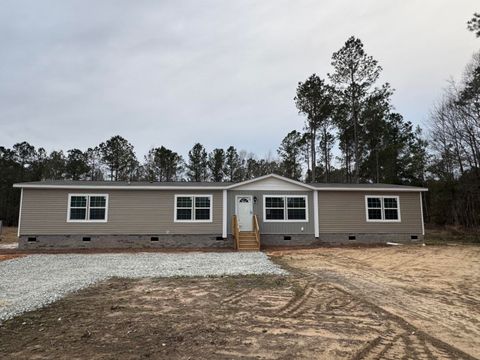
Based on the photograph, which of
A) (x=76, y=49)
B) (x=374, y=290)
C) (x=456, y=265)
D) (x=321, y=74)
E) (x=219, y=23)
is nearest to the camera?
(x=374, y=290)

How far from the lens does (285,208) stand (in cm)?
1609

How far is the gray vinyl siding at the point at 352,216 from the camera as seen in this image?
53.4ft

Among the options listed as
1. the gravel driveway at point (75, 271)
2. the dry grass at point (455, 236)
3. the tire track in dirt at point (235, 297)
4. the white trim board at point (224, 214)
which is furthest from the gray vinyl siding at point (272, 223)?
the tire track in dirt at point (235, 297)

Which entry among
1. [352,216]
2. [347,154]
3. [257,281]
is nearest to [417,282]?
[257,281]

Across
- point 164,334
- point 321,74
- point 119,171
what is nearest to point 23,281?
point 164,334

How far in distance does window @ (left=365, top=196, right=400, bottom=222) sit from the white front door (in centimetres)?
615

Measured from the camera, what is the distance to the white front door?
15.8 metres

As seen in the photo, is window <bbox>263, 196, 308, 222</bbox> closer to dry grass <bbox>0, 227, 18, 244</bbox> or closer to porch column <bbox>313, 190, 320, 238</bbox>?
porch column <bbox>313, 190, 320, 238</bbox>

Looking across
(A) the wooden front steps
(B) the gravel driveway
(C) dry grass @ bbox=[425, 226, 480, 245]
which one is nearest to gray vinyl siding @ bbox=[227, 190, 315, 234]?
(A) the wooden front steps

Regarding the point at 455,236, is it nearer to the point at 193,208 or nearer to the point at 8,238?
the point at 193,208

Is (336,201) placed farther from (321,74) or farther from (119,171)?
(119,171)

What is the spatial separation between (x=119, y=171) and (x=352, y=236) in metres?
27.9

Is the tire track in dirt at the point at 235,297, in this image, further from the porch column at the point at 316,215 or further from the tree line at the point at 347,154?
the tree line at the point at 347,154

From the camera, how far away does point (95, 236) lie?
15.0m
